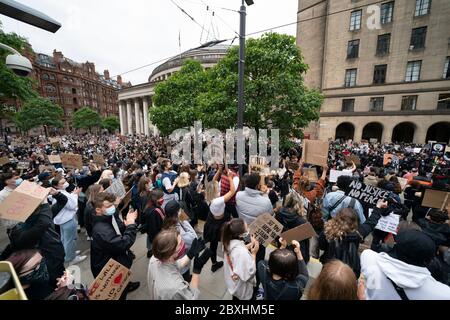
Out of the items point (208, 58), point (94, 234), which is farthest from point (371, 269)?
point (208, 58)

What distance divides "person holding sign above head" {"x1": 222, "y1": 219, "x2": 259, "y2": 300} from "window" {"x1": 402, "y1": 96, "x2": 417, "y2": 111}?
3033cm

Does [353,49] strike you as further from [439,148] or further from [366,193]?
[366,193]

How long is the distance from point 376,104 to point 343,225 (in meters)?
29.2

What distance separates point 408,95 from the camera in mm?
22438

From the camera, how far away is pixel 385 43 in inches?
911

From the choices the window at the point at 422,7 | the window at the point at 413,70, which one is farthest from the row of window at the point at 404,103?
the window at the point at 422,7

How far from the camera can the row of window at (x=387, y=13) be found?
68.1 ft

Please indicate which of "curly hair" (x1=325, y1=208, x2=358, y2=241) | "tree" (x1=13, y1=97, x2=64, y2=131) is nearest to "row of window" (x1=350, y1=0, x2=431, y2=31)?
"curly hair" (x1=325, y1=208, x2=358, y2=241)

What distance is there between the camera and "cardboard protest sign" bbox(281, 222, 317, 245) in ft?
7.88

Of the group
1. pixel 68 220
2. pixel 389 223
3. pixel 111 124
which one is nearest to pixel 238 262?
pixel 389 223

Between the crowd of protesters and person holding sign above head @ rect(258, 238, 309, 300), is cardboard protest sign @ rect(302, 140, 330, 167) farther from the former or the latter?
person holding sign above head @ rect(258, 238, 309, 300)

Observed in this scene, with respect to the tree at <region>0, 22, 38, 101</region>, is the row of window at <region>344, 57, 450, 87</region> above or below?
above
